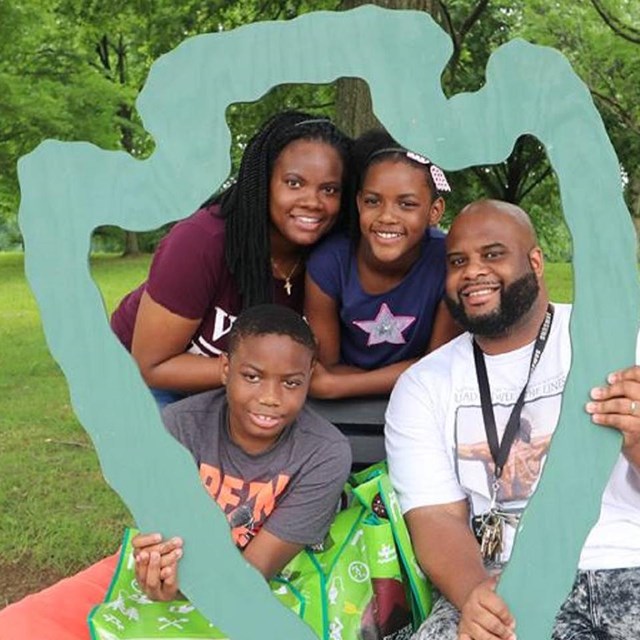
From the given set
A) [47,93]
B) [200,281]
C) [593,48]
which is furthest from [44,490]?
[593,48]

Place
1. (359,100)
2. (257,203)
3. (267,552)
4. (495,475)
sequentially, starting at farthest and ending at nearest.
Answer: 1. (359,100)
2. (257,203)
3. (495,475)
4. (267,552)

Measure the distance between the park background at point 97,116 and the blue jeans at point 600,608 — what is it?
108 cm

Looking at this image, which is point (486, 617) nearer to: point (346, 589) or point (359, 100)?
point (346, 589)

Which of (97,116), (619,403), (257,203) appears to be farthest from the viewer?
(97,116)

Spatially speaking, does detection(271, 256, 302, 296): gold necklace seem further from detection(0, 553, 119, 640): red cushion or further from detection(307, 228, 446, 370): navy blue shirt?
detection(0, 553, 119, 640): red cushion

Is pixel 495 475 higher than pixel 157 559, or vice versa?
pixel 495 475

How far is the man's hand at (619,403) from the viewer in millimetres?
1951

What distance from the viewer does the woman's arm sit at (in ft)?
8.30

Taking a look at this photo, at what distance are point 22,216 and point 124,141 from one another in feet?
72.0

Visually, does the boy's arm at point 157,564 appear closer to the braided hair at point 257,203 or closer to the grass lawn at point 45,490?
the braided hair at point 257,203

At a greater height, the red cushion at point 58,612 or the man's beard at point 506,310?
the man's beard at point 506,310

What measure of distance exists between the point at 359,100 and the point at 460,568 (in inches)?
122

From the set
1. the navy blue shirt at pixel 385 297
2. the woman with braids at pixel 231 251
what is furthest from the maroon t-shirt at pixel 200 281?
the navy blue shirt at pixel 385 297

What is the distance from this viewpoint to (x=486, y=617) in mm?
2014
